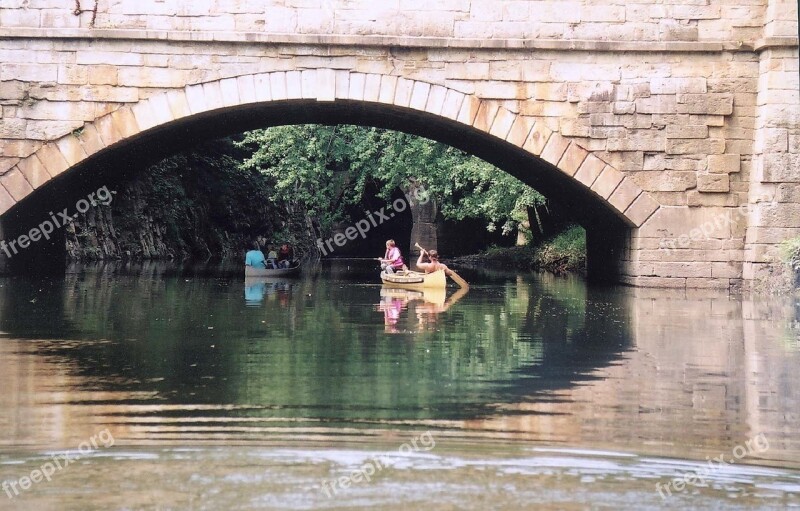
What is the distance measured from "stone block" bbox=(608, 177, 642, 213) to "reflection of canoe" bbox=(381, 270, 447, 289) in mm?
2483

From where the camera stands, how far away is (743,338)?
31.7 feet

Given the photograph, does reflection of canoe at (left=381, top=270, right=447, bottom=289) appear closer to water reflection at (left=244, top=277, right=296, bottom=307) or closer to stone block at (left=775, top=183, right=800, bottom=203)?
water reflection at (left=244, top=277, right=296, bottom=307)

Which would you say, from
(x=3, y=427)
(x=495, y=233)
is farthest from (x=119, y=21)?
(x=495, y=233)

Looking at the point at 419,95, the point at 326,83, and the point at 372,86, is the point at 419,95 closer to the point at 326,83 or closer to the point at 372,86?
the point at 372,86

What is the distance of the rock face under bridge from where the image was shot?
15.4 meters

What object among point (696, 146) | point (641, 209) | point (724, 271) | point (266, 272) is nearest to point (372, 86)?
point (641, 209)

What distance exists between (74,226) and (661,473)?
76.5 ft

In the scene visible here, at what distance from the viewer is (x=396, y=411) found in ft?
18.7

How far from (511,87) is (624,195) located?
204 cm

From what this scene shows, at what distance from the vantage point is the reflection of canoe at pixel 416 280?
16641mm

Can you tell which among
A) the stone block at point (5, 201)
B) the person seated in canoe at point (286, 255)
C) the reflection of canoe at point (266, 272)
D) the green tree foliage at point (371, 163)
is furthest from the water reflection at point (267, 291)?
the green tree foliage at point (371, 163)

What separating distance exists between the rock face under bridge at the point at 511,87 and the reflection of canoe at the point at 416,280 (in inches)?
80.3

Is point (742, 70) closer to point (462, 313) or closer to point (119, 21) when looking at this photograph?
point (462, 313)

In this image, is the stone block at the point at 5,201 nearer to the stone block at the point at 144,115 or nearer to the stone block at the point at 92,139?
the stone block at the point at 92,139
